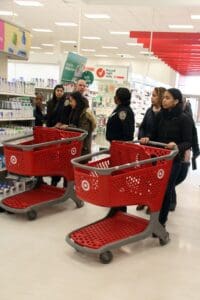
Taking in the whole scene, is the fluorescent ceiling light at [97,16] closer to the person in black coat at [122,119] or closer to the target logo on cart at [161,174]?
the person in black coat at [122,119]

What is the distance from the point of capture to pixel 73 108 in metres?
5.28

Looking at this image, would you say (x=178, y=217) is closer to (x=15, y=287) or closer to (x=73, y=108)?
(x=73, y=108)

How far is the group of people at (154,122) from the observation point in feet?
13.2

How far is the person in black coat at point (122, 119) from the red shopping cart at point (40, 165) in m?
0.38

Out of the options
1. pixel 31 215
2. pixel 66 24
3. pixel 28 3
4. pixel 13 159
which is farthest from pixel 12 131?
pixel 66 24

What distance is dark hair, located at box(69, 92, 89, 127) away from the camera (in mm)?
5184

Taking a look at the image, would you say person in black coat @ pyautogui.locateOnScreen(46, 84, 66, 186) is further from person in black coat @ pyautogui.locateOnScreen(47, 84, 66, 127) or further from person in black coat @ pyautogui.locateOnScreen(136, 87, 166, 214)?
person in black coat @ pyautogui.locateOnScreen(136, 87, 166, 214)

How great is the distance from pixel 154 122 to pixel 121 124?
58 cm

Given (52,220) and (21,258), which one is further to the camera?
(52,220)

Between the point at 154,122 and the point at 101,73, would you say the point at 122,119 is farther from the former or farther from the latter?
the point at 101,73

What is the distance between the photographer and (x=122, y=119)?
15.5ft

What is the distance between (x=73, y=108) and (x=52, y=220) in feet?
5.40

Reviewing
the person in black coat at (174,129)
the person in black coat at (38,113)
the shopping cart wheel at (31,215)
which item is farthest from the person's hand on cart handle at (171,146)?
A: the person in black coat at (38,113)

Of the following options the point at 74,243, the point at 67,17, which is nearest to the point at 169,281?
the point at 74,243
